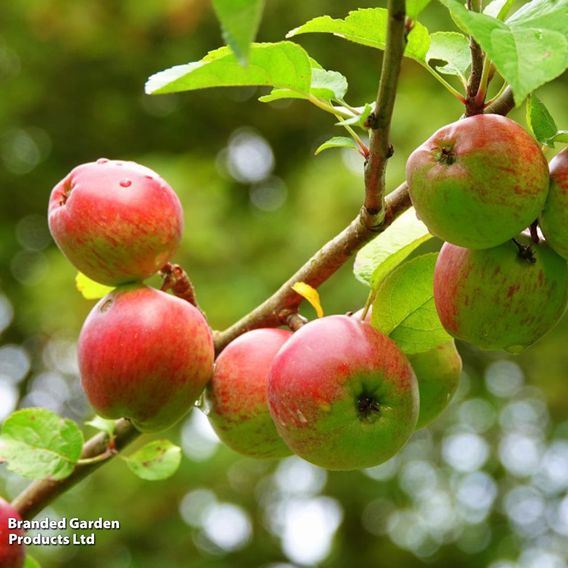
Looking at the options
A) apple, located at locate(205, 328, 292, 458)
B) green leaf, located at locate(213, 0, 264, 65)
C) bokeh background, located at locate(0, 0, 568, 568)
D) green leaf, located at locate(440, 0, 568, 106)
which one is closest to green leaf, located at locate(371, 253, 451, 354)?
apple, located at locate(205, 328, 292, 458)

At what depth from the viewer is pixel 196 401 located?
805 mm

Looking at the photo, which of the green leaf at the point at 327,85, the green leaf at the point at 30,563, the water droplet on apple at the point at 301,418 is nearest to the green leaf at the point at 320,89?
the green leaf at the point at 327,85

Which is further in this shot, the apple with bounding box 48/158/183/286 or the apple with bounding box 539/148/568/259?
the apple with bounding box 48/158/183/286

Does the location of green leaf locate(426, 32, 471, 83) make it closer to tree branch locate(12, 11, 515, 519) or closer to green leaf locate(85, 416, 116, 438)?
tree branch locate(12, 11, 515, 519)

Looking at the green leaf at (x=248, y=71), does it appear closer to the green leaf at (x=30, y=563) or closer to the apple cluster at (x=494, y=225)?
the apple cluster at (x=494, y=225)

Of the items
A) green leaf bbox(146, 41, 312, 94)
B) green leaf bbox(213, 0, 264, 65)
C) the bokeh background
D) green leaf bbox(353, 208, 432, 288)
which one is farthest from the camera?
the bokeh background

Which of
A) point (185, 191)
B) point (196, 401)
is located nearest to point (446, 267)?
point (196, 401)

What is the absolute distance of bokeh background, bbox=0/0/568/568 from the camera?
3.70 meters

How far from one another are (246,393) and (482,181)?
0.94 feet

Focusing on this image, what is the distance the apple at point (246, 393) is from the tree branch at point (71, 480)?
0.32ft

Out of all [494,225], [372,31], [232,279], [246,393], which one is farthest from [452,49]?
[232,279]

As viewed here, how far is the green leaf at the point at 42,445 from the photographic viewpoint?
817 mm

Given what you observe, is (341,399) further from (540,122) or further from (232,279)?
(232,279)

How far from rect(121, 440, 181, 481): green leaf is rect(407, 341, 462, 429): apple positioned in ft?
A: 0.84
